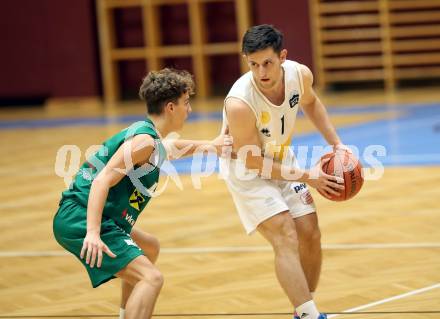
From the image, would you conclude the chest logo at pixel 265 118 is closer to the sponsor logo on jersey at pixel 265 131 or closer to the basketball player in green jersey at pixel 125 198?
the sponsor logo on jersey at pixel 265 131

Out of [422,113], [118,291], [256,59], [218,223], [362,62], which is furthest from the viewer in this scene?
[362,62]

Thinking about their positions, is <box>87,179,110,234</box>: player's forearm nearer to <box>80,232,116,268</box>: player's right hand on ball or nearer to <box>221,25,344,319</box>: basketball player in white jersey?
<box>80,232,116,268</box>: player's right hand on ball

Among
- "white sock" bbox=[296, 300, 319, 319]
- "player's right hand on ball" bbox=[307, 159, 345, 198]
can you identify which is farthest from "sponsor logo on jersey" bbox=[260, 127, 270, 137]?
"white sock" bbox=[296, 300, 319, 319]

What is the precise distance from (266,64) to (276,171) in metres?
0.51

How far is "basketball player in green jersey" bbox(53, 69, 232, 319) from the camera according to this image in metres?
3.93

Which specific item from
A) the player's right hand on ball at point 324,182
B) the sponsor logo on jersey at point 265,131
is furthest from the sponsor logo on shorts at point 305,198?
the sponsor logo on jersey at point 265,131

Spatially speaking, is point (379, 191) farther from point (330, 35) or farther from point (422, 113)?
point (330, 35)

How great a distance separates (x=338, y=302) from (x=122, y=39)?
44.8ft

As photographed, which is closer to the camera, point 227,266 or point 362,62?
point 227,266

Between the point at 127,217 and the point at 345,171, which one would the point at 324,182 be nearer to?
the point at 345,171

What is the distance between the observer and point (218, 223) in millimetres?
7148

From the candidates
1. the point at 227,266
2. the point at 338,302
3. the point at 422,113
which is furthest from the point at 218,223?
the point at 422,113

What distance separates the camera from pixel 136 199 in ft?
14.0

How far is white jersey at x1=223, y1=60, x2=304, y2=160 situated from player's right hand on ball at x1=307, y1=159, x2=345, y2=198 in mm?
222
